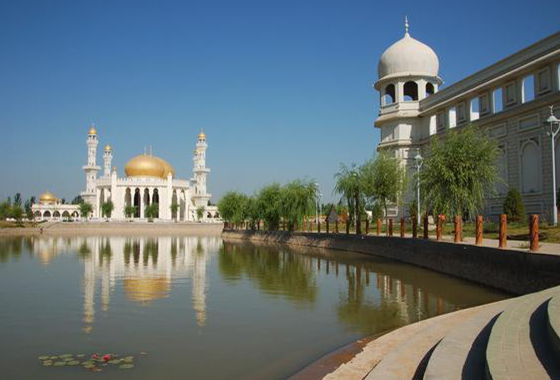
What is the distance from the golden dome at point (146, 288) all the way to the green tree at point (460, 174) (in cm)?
1367

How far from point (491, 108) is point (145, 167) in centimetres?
7324

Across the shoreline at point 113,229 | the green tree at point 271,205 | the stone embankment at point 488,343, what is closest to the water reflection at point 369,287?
the stone embankment at point 488,343

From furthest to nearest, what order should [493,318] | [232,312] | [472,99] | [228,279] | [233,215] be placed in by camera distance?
1. [233,215]
2. [472,99]
3. [228,279]
4. [232,312]
5. [493,318]

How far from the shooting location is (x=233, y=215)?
204 ft

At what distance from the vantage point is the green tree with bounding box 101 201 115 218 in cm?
9200

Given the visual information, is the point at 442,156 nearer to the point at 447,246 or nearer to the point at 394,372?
the point at 447,246

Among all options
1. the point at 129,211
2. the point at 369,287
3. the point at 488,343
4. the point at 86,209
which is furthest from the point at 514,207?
the point at 86,209

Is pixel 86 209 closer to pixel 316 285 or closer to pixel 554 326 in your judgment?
pixel 316 285

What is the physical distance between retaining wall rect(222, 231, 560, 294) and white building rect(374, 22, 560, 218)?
8554 millimetres

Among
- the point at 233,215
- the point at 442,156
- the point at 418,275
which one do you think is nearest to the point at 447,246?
the point at 418,275

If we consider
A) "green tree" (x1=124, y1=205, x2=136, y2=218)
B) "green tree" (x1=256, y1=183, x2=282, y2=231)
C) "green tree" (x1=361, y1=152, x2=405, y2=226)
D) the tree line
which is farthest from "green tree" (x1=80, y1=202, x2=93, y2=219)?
"green tree" (x1=361, y1=152, x2=405, y2=226)

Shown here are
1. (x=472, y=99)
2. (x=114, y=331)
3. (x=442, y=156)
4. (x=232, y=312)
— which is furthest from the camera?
(x=472, y=99)

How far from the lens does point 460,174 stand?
25.4m

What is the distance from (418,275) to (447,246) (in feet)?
5.11
